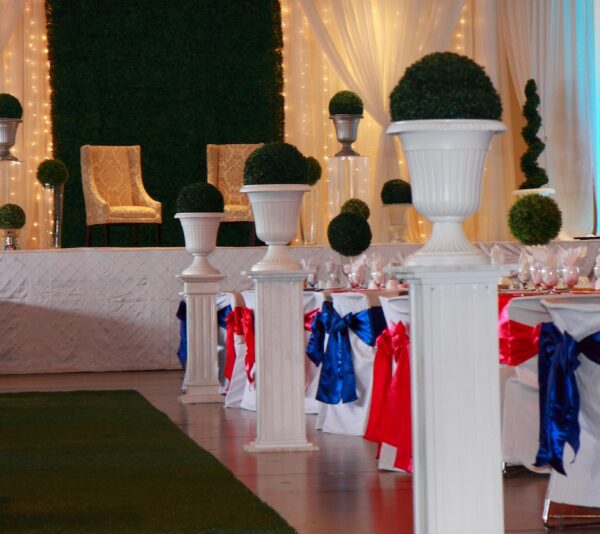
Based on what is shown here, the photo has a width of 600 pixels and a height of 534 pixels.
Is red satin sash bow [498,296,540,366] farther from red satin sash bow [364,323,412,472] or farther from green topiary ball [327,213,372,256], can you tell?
green topiary ball [327,213,372,256]

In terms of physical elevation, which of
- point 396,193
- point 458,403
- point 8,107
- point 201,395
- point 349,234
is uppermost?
point 8,107

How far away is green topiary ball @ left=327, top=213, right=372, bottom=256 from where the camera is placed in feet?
22.6

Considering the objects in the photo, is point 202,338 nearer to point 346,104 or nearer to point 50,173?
point 50,173

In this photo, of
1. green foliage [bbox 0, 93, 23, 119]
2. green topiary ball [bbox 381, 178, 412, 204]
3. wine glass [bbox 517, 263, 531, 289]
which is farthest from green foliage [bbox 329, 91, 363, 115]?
wine glass [bbox 517, 263, 531, 289]

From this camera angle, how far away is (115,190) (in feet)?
35.7

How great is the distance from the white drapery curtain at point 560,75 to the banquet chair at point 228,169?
9.09 feet

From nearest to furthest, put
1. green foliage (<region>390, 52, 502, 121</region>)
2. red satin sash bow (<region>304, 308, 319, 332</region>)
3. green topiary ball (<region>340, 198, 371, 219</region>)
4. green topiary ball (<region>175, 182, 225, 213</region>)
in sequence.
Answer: green foliage (<region>390, 52, 502, 121</region>) → red satin sash bow (<region>304, 308, 319, 332</region>) → green topiary ball (<region>175, 182, 225, 213</region>) → green topiary ball (<region>340, 198, 371, 219</region>)

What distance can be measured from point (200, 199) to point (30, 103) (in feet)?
17.0

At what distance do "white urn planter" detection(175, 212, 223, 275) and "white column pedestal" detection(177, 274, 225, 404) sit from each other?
6cm

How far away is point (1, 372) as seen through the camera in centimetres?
901

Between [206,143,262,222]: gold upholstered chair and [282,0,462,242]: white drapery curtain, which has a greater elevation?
[282,0,462,242]: white drapery curtain

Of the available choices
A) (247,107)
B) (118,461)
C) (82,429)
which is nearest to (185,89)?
(247,107)

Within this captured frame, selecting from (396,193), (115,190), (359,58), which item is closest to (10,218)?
(115,190)

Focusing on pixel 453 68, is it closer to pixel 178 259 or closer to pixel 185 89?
pixel 178 259
